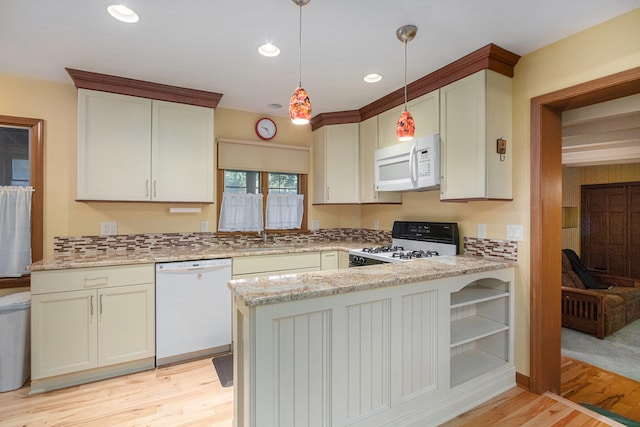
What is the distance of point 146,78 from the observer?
2.73m

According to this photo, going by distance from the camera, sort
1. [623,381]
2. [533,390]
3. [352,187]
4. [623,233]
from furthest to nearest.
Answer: [623,233], [352,187], [623,381], [533,390]

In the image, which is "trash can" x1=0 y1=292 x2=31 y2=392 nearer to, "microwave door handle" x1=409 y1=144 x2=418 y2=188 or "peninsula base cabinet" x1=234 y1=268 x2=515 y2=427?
"peninsula base cabinet" x1=234 y1=268 x2=515 y2=427

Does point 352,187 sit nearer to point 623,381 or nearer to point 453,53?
point 453,53

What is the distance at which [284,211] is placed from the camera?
3816 millimetres

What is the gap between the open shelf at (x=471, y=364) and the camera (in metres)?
2.12

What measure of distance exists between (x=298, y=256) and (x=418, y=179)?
4.67 feet

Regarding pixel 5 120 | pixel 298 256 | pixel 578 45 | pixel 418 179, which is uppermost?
pixel 578 45

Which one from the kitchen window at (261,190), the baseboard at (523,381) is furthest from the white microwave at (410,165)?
the baseboard at (523,381)

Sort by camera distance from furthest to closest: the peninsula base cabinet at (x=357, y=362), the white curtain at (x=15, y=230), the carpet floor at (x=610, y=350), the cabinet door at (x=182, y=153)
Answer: the cabinet door at (x=182, y=153), the carpet floor at (x=610, y=350), the white curtain at (x=15, y=230), the peninsula base cabinet at (x=357, y=362)

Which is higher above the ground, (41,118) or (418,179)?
(41,118)

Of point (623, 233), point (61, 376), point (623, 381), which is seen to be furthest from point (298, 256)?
point (623, 233)

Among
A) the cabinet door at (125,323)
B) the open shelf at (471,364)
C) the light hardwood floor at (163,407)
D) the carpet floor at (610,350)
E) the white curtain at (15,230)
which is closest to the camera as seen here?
the light hardwood floor at (163,407)

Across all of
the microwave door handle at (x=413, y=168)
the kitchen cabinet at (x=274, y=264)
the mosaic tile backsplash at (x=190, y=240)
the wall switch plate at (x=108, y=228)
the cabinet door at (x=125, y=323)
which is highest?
the microwave door handle at (x=413, y=168)

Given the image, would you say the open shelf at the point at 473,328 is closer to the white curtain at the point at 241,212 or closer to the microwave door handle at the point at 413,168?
the microwave door handle at the point at 413,168
